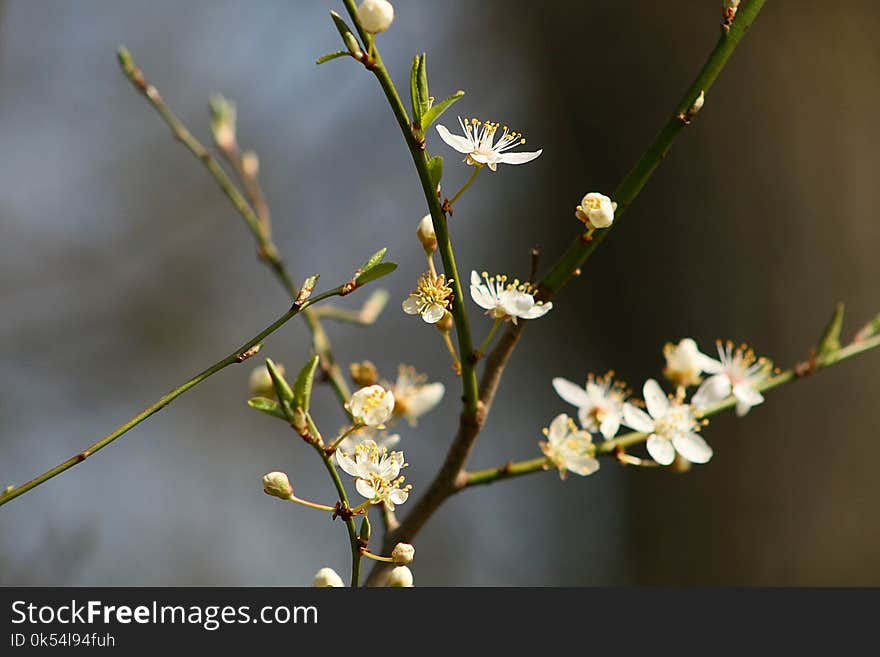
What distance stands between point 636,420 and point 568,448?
0.18 feet

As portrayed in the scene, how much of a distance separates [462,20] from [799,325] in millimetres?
1510

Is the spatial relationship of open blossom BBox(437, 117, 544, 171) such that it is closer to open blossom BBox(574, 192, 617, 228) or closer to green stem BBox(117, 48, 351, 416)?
open blossom BBox(574, 192, 617, 228)

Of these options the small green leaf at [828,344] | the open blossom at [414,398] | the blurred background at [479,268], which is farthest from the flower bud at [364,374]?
the blurred background at [479,268]

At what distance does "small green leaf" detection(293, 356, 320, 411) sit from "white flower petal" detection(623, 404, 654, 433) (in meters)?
0.24

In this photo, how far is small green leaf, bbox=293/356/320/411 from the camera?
0.52 metres

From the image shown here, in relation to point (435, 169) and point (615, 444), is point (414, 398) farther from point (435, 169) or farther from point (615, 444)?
point (435, 169)

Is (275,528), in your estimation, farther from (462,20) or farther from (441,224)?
(441,224)

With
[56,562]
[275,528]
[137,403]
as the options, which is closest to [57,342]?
[137,403]

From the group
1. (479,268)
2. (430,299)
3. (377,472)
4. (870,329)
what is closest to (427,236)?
(430,299)

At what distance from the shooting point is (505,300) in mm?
563

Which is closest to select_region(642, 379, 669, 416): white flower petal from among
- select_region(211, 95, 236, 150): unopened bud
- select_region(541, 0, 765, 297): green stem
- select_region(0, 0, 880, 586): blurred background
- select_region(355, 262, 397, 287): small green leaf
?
select_region(541, 0, 765, 297): green stem

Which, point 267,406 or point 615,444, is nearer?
point 267,406

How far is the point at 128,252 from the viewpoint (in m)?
2.77

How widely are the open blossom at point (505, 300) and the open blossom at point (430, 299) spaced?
0.07 ft
